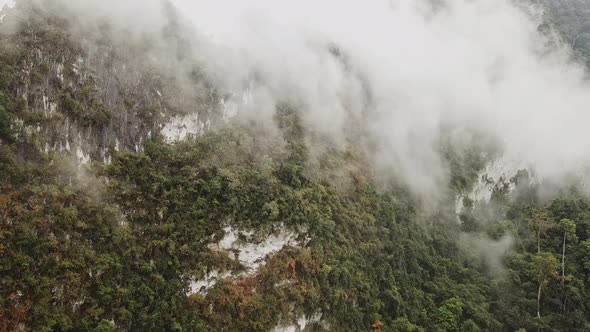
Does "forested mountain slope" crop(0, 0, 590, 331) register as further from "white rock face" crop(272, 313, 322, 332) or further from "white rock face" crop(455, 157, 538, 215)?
"white rock face" crop(455, 157, 538, 215)

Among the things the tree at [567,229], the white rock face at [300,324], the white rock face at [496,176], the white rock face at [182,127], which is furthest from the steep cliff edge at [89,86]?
the tree at [567,229]

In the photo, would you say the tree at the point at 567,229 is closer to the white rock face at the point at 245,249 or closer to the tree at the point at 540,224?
the tree at the point at 540,224

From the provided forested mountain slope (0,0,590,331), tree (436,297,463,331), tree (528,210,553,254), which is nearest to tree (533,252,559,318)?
forested mountain slope (0,0,590,331)

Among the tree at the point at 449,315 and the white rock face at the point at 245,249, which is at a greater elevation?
the white rock face at the point at 245,249

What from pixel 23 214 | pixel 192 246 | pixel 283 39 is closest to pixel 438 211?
pixel 283 39

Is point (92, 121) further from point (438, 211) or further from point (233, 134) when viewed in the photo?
point (438, 211)
